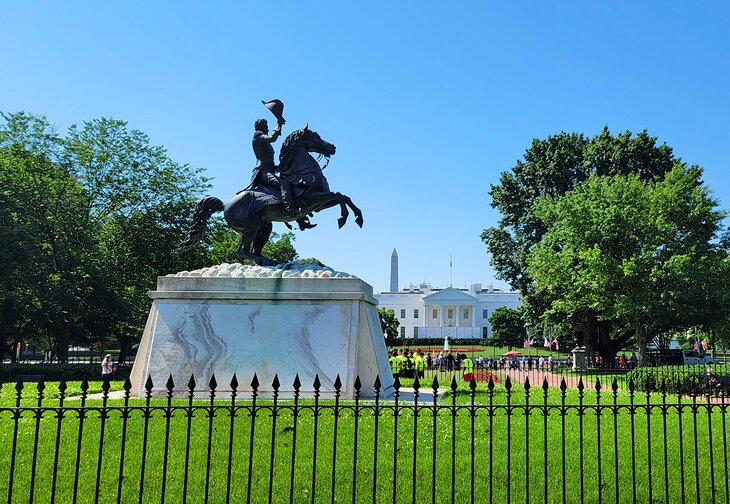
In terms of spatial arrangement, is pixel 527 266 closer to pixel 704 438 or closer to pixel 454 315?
pixel 704 438

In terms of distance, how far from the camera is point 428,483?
6.25 meters

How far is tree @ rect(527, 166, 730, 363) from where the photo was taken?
25.9 m

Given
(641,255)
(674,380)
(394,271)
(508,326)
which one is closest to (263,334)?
(674,380)

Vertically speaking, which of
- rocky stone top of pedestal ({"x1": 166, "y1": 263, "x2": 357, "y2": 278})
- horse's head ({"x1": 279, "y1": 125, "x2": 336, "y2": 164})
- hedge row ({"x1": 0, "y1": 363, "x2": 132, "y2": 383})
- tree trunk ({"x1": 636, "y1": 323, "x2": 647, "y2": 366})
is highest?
horse's head ({"x1": 279, "y1": 125, "x2": 336, "y2": 164})

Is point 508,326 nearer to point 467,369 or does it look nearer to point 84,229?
point 467,369

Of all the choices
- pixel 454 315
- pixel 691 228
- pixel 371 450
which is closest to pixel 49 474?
pixel 371 450

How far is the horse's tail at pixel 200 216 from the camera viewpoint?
14.0 metres

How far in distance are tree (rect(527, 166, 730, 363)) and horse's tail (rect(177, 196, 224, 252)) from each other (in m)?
18.5

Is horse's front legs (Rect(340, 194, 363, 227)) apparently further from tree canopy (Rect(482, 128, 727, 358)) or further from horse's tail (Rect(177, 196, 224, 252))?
tree canopy (Rect(482, 128, 727, 358))

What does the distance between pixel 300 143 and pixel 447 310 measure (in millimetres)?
93690

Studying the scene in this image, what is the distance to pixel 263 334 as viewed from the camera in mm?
11898

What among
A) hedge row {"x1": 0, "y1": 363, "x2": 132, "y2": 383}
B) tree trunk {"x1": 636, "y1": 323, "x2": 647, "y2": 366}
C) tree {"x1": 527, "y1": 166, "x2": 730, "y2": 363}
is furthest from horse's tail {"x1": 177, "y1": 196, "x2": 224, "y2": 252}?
tree trunk {"x1": 636, "y1": 323, "x2": 647, "y2": 366}

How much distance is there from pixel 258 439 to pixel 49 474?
2504mm

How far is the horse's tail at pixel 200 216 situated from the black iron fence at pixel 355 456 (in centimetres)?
516
